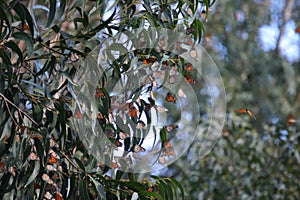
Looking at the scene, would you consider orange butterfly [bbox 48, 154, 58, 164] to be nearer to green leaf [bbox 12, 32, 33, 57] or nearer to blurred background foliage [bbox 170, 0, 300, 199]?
green leaf [bbox 12, 32, 33, 57]

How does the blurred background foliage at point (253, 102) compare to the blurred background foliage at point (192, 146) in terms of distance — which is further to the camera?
the blurred background foliage at point (253, 102)

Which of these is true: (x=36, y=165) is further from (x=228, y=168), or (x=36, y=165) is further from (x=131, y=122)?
(x=228, y=168)

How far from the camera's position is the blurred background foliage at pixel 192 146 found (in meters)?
1.80

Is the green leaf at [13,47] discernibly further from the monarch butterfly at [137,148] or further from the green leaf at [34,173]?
the monarch butterfly at [137,148]

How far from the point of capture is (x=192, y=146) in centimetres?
469

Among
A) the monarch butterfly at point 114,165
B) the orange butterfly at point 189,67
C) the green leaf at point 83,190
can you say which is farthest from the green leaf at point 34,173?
the orange butterfly at point 189,67

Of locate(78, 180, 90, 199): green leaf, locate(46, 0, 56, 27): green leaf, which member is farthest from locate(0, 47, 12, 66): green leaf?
locate(78, 180, 90, 199): green leaf

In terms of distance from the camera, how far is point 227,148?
4633mm

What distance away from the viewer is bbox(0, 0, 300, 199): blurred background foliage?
1.80 m

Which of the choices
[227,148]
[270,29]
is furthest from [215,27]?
[227,148]

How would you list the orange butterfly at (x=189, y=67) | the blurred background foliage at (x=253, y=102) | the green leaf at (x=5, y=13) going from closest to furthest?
1. the green leaf at (x=5, y=13)
2. the orange butterfly at (x=189, y=67)
3. the blurred background foliage at (x=253, y=102)

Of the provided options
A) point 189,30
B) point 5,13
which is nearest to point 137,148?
point 189,30

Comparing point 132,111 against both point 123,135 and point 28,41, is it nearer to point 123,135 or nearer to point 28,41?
point 123,135

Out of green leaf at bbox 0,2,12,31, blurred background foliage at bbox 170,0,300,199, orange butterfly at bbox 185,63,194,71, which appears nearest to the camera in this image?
green leaf at bbox 0,2,12,31
